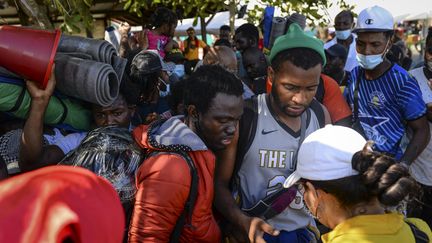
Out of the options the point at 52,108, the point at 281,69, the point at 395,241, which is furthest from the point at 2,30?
the point at 395,241

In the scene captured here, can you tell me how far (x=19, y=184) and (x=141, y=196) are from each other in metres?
1.14

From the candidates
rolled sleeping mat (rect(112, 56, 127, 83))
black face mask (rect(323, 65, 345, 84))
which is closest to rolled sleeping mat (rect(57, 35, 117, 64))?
rolled sleeping mat (rect(112, 56, 127, 83))

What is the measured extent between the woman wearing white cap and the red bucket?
1.17m

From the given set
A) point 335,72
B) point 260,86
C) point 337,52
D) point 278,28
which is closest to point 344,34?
point 337,52

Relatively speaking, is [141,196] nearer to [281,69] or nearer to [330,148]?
[330,148]

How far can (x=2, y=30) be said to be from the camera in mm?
2014

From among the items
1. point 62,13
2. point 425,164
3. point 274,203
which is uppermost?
point 62,13

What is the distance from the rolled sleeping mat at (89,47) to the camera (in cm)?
233

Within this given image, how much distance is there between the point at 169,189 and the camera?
1.92 metres

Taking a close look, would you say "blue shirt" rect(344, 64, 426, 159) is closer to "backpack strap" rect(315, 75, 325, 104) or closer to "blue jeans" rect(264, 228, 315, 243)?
"backpack strap" rect(315, 75, 325, 104)

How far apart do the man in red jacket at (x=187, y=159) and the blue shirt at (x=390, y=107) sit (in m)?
1.24

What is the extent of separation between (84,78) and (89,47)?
24cm

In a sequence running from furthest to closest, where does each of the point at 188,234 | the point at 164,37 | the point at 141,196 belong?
1. the point at 164,37
2. the point at 188,234
3. the point at 141,196

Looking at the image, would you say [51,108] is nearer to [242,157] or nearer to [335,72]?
[242,157]
